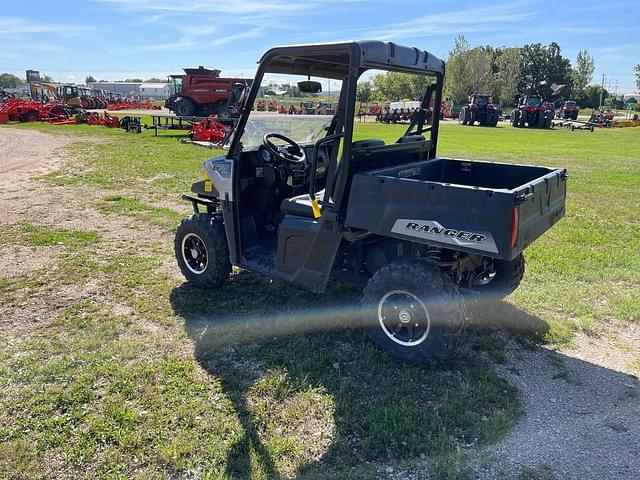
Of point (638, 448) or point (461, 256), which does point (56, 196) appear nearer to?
point (461, 256)

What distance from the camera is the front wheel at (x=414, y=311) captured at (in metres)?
3.35

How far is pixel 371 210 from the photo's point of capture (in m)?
3.49

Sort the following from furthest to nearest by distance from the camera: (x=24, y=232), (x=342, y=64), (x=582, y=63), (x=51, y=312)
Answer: (x=582, y=63), (x=24, y=232), (x=51, y=312), (x=342, y=64)

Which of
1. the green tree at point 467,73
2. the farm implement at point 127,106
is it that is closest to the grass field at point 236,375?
the farm implement at point 127,106

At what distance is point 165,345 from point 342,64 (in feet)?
8.54

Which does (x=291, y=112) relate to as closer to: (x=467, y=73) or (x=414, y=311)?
(x=414, y=311)

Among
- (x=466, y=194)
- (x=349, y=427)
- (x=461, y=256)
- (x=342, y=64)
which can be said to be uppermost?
(x=342, y=64)

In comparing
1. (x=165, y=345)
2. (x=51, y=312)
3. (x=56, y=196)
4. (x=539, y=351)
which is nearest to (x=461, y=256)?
(x=539, y=351)

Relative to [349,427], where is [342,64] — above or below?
above

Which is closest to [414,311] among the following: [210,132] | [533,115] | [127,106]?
[210,132]

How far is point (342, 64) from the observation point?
4.16m

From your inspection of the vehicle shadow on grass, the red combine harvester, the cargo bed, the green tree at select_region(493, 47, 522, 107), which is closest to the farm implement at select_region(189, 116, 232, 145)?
the red combine harvester

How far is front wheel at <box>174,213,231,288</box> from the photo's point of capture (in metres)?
4.64

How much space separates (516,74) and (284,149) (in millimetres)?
62993
